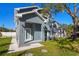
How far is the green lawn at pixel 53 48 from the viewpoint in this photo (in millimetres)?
4441

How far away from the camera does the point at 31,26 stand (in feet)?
14.9

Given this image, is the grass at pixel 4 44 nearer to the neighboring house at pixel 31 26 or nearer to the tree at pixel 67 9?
the neighboring house at pixel 31 26

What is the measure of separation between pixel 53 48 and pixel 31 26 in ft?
1.73

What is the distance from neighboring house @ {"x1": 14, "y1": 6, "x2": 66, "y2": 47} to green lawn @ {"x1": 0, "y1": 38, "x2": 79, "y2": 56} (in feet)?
0.44

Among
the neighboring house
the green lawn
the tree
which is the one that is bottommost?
the green lawn

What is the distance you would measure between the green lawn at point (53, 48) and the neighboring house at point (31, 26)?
135 millimetres

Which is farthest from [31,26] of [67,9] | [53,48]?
[67,9]

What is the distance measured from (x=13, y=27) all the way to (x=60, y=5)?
0.88m

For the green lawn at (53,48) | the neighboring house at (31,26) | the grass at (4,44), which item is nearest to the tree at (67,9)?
the neighboring house at (31,26)

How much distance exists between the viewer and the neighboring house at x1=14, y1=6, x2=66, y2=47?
14.5 feet

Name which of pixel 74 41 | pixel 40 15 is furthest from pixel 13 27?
pixel 74 41

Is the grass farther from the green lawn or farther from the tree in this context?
the tree

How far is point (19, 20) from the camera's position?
442cm

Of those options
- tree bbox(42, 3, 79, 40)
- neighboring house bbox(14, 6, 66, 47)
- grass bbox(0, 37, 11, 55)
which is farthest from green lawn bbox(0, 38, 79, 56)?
tree bbox(42, 3, 79, 40)
